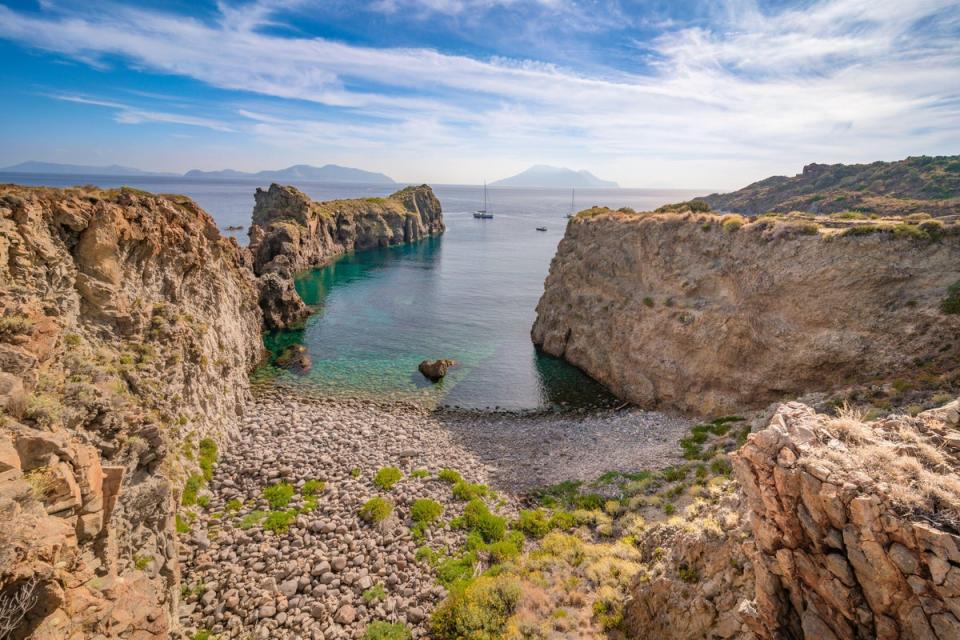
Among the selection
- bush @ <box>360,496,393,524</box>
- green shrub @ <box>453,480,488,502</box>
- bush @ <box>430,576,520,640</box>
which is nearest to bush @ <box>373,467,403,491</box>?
bush @ <box>360,496,393,524</box>

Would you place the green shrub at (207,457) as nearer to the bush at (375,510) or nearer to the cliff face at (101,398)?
the cliff face at (101,398)

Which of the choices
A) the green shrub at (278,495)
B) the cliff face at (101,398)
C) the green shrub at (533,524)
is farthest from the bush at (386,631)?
the green shrub at (278,495)

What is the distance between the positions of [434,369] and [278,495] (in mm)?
21931

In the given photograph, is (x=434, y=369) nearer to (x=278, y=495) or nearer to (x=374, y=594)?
(x=278, y=495)

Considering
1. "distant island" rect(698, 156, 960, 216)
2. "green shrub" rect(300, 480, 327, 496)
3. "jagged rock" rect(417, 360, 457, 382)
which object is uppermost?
Result: "distant island" rect(698, 156, 960, 216)

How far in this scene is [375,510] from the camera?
2277 cm

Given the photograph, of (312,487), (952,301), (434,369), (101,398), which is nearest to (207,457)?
(312,487)

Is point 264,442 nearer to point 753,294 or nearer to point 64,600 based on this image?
point 64,600

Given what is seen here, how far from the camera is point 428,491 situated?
25250mm

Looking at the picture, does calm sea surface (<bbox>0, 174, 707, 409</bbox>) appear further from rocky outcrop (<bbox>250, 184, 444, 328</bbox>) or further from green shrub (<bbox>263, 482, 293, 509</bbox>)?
green shrub (<bbox>263, 482, 293, 509</bbox>)

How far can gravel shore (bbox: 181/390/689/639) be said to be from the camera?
1759cm

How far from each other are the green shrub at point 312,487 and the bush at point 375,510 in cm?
303

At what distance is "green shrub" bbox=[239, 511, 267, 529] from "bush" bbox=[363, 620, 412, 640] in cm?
828

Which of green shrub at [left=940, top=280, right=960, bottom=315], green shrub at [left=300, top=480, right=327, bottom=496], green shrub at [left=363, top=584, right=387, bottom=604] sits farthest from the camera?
green shrub at [left=940, top=280, right=960, bottom=315]
